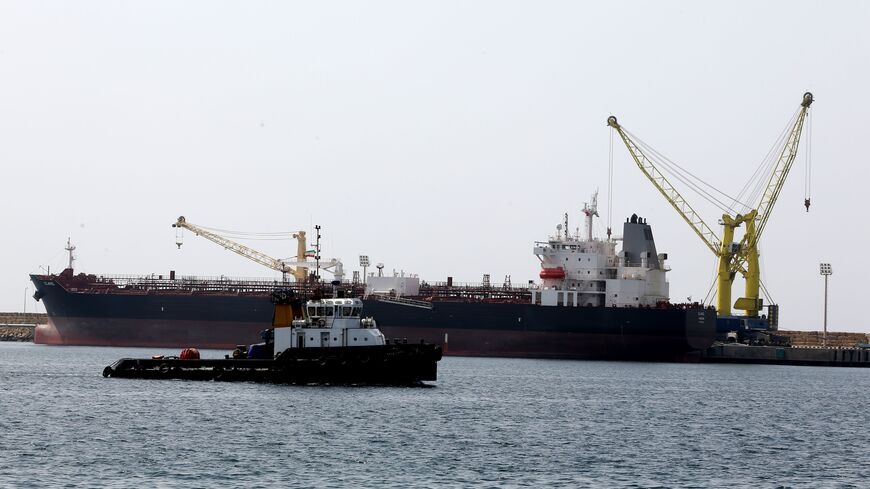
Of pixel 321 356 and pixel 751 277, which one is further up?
→ pixel 751 277

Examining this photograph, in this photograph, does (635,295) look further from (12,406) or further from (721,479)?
(721,479)

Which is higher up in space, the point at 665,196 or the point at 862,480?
the point at 665,196

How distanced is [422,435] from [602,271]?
55.2 metres

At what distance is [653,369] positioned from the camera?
80.2 m

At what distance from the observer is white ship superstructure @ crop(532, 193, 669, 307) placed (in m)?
90.9

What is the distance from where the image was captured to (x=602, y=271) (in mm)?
92188

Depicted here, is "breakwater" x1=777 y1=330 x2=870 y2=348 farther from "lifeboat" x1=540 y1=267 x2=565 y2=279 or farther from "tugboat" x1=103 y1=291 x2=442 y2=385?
"tugboat" x1=103 y1=291 x2=442 y2=385

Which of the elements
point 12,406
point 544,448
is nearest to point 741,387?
point 544,448

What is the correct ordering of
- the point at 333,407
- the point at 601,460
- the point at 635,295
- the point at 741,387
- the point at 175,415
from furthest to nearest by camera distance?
the point at 635,295 → the point at 741,387 → the point at 333,407 → the point at 175,415 → the point at 601,460

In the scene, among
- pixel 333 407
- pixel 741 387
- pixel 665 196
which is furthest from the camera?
pixel 665 196

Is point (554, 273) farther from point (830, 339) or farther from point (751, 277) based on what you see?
point (830, 339)

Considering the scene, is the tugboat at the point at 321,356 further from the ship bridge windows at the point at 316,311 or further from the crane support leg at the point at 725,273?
the crane support leg at the point at 725,273

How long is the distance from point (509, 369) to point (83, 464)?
45.6m

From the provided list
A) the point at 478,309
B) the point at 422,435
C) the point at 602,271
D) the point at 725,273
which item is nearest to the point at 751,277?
the point at 725,273
